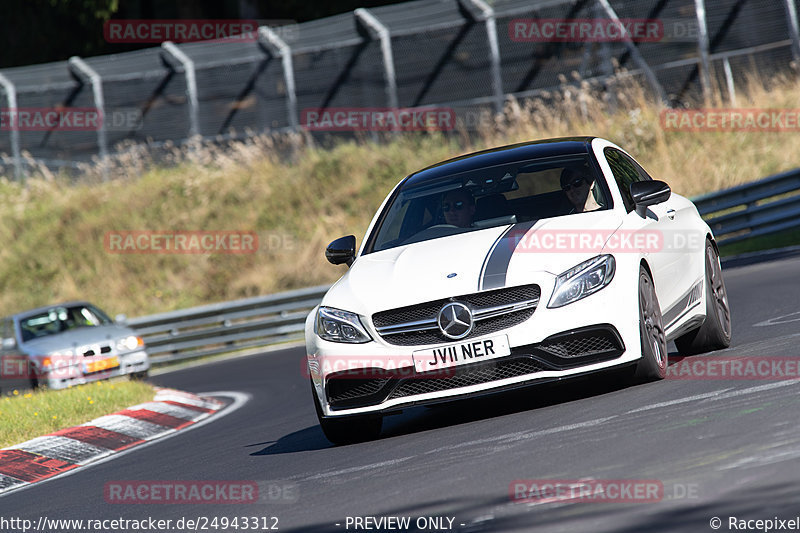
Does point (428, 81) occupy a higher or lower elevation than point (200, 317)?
higher

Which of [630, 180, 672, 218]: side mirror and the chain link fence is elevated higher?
the chain link fence

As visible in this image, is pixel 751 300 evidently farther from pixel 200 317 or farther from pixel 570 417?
pixel 200 317

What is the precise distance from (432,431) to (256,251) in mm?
18481

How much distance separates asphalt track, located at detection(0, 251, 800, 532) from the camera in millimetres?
4699

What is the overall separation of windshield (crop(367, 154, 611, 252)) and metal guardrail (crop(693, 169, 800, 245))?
10.6 meters

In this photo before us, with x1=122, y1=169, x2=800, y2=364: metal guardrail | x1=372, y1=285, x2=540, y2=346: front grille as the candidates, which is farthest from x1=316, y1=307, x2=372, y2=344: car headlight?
x1=122, y1=169, x2=800, y2=364: metal guardrail

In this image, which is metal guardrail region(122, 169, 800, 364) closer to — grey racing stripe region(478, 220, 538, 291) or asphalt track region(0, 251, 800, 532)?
asphalt track region(0, 251, 800, 532)

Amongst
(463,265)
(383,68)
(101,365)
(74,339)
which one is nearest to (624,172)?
(463,265)

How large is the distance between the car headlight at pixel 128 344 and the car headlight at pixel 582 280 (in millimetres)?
10536

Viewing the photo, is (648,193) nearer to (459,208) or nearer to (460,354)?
(459,208)

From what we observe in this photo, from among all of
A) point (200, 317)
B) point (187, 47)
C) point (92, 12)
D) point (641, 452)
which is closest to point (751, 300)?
point (641, 452)

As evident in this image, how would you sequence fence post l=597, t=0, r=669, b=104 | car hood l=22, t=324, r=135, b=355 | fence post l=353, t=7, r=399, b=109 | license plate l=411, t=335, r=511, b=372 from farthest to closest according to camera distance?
fence post l=353, t=7, r=399, b=109, fence post l=597, t=0, r=669, b=104, car hood l=22, t=324, r=135, b=355, license plate l=411, t=335, r=511, b=372

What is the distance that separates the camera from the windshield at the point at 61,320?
1718 centimetres

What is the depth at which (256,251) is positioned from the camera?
2572cm
